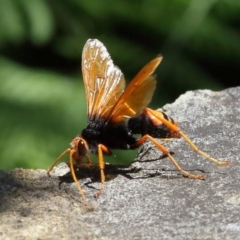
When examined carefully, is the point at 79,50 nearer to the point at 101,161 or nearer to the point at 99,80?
the point at 99,80

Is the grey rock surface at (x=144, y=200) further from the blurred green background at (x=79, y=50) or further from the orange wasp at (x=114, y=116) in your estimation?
the blurred green background at (x=79, y=50)

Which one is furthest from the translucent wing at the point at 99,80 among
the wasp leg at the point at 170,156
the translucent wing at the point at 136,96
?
the wasp leg at the point at 170,156

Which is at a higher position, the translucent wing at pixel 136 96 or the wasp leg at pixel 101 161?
the translucent wing at pixel 136 96

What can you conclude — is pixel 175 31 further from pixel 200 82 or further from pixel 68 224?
pixel 68 224

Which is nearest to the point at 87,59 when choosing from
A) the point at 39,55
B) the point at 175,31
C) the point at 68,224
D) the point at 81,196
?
the point at 81,196

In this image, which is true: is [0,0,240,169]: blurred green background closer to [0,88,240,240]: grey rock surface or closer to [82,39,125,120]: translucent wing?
[82,39,125,120]: translucent wing

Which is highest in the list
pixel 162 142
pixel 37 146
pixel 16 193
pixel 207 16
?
pixel 207 16
